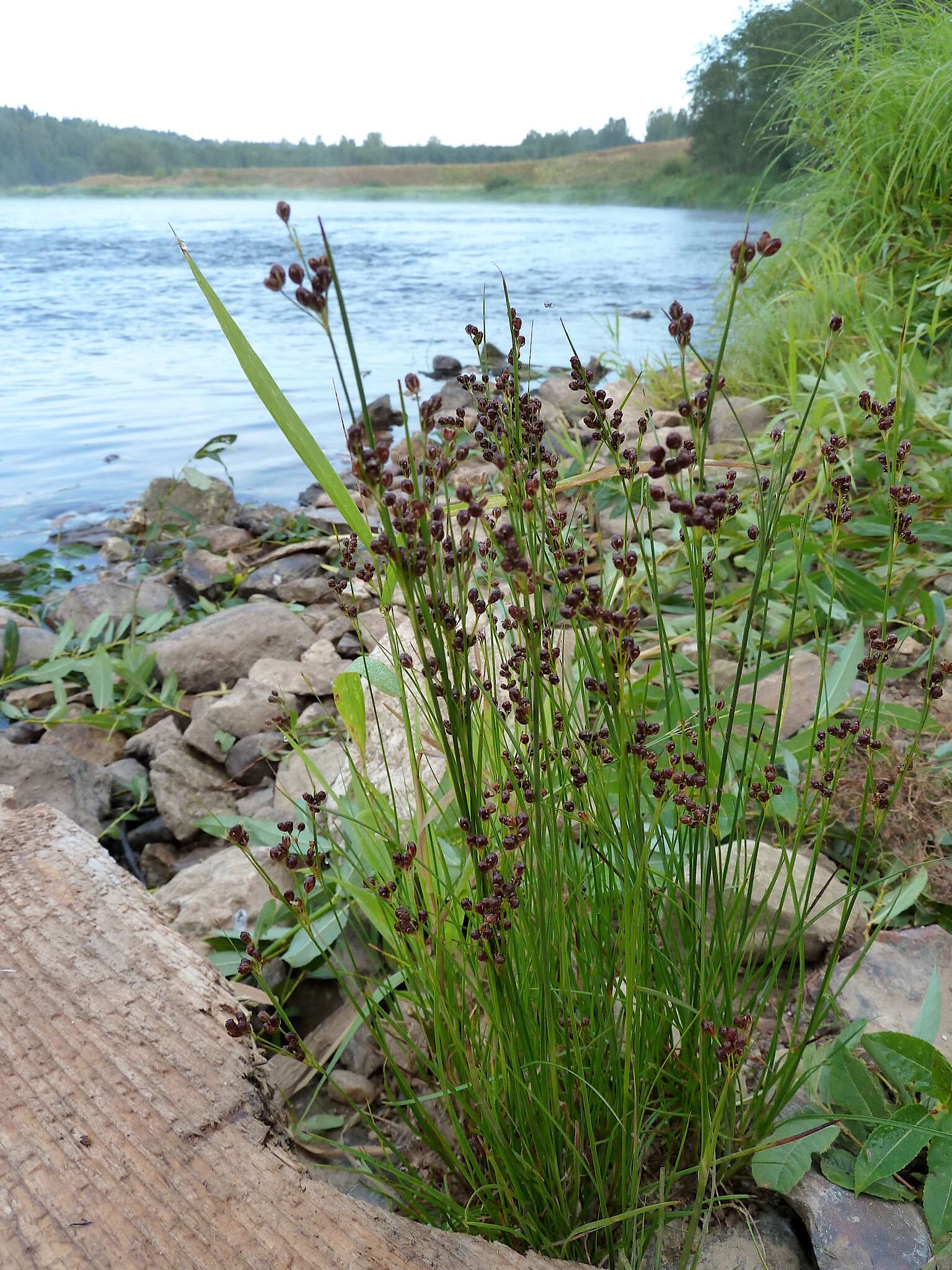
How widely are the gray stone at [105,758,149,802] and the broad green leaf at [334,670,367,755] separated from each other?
1081 millimetres

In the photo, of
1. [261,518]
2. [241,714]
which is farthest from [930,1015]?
[261,518]

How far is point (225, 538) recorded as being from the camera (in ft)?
11.3

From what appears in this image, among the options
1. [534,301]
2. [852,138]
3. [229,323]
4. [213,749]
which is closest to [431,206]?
[534,301]

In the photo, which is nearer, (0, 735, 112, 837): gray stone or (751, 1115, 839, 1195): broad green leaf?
(751, 1115, 839, 1195): broad green leaf

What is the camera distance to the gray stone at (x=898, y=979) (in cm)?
92

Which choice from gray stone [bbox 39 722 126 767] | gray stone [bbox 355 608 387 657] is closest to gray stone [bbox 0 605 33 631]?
gray stone [bbox 39 722 126 767]

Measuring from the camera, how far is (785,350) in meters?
3.08

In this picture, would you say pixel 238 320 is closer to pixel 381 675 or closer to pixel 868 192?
pixel 868 192

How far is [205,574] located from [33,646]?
76 cm

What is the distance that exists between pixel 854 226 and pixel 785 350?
55 cm

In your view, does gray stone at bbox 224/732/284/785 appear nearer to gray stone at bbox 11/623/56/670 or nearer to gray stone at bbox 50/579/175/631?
gray stone at bbox 11/623/56/670

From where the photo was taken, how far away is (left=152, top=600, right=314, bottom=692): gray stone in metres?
2.20

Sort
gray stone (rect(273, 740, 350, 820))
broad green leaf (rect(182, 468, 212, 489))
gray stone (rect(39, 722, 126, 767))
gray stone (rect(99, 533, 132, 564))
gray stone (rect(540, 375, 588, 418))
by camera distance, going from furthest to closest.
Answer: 1. gray stone (rect(540, 375, 588, 418))
2. gray stone (rect(99, 533, 132, 564))
3. broad green leaf (rect(182, 468, 212, 489))
4. gray stone (rect(39, 722, 126, 767))
5. gray stone (rect(273, 740, 350, 820))

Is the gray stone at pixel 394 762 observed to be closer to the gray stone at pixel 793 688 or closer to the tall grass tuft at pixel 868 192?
the gray stone at pixel 793 688
